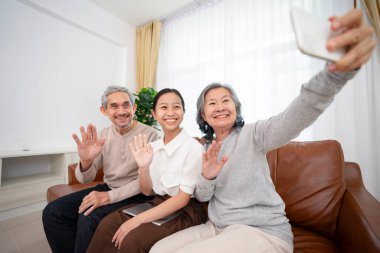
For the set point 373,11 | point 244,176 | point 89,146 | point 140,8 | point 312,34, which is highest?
point 140,8

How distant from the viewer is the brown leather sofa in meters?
0.87

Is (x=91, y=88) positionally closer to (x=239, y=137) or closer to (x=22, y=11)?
(x=22, y=11)

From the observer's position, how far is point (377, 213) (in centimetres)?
80

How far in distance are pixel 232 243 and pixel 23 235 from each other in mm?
2107

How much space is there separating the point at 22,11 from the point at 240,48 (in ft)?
9.42

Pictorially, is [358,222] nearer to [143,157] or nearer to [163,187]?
[163,187]

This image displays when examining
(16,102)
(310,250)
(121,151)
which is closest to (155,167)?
(121,151)

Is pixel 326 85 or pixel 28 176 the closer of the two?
pixel 326 85

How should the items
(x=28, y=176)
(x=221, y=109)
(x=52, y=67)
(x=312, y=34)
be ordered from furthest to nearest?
(x=52, y=67)
(x=28, y=176)
(x=221, y=109)
(x=312, y=34)

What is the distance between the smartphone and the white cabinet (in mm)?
2728

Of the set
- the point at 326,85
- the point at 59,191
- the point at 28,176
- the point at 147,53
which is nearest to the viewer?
the point at 326,85

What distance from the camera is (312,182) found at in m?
1.11

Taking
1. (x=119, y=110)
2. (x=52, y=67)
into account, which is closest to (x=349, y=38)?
(x=119, y=110)

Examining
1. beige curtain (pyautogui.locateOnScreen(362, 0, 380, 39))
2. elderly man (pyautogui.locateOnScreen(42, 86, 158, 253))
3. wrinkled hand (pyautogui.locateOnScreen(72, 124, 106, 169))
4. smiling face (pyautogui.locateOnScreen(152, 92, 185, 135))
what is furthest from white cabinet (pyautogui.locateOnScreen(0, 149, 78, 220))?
beige curtain (pyautogui.locateOnScreen(362, 0, 380, 39))
